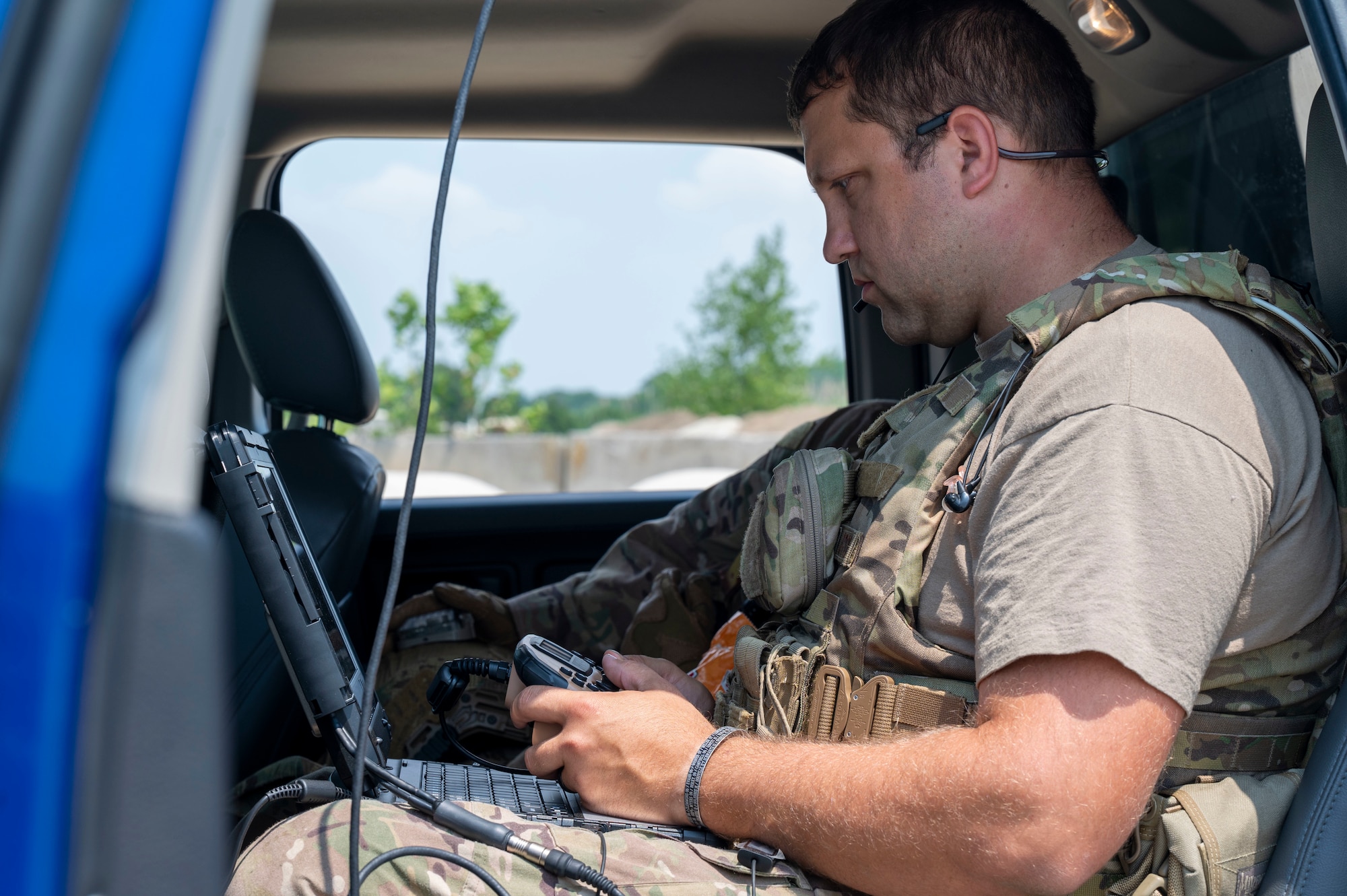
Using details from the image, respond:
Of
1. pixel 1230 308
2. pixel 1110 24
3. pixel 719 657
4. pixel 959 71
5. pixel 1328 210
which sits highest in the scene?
pixel 1110 24

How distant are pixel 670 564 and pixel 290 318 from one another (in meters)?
0.86

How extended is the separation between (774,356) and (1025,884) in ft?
51.6

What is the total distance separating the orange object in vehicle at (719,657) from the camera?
5.16 feet

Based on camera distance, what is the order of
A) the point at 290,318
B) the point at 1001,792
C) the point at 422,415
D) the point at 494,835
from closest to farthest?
the point at 422,415
the point at 1001,792
the point at 494,835
the point at 290,318

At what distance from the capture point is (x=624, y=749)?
1134 mm

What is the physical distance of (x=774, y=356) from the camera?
16.5 meters

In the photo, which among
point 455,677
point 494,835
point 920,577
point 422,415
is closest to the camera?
point 422,415

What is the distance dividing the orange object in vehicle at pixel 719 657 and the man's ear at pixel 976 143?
0.69 m

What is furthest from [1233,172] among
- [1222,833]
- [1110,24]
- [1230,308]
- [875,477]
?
[1222,833]

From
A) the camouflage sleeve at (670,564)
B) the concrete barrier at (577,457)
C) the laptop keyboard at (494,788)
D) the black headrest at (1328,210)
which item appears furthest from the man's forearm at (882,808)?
the concrete barrier at (577,457)

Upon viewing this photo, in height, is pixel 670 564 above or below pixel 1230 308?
below

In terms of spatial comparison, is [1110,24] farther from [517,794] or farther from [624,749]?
[517,794]

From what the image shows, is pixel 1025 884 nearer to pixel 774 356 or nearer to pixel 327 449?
pixel 327 449

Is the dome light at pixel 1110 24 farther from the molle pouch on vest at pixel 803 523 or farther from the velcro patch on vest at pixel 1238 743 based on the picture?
the velcro patch on vest at pixel 1238 743
